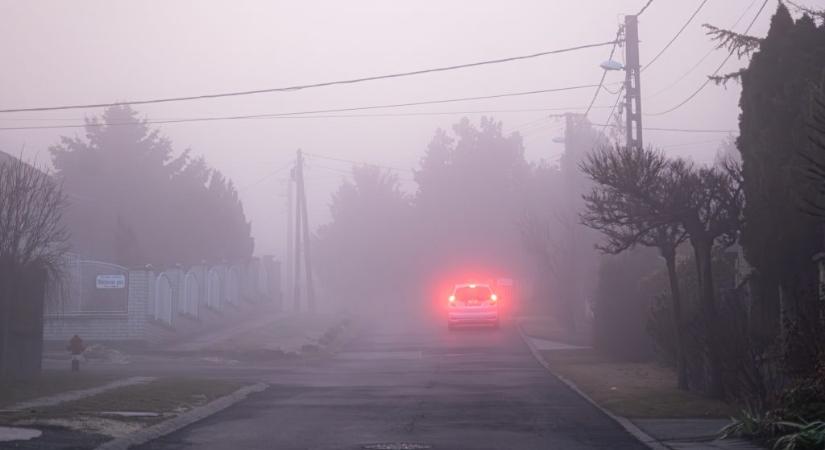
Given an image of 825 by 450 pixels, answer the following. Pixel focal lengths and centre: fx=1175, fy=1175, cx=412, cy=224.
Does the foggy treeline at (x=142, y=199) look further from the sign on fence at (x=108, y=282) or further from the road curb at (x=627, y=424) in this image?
the road curb at (x=627, y=424)

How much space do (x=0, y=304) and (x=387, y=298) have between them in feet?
180

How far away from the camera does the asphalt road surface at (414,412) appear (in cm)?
1440

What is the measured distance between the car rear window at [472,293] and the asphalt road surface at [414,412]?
1275cm

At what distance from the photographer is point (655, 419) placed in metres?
17.2

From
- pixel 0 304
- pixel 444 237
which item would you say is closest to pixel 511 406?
pixel 0 304

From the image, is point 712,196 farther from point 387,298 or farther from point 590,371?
point 387,298

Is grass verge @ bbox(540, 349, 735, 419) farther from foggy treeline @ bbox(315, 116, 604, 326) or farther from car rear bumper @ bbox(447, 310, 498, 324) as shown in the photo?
foggy treeline @ bbox(315, 116, 604, 326)

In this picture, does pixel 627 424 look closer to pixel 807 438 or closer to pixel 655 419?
pixel 655 419

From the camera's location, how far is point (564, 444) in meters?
14.1

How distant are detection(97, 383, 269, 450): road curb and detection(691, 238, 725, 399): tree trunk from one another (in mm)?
8004

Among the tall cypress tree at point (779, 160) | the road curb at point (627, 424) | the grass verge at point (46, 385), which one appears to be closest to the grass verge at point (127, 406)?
the grass verge at point (46, 385)

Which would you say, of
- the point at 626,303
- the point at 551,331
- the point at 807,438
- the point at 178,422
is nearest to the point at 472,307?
the point at 551,331

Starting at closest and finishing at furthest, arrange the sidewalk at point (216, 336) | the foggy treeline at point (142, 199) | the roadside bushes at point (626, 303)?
the roadside bushes at point (626, 303), the sidewalk at point (216, 336), the foggy treeline at point (142, 199)

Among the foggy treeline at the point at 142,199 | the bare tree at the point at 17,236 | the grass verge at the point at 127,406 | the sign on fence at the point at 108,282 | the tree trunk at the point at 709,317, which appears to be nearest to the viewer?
the grass verge at the point at 127,406
